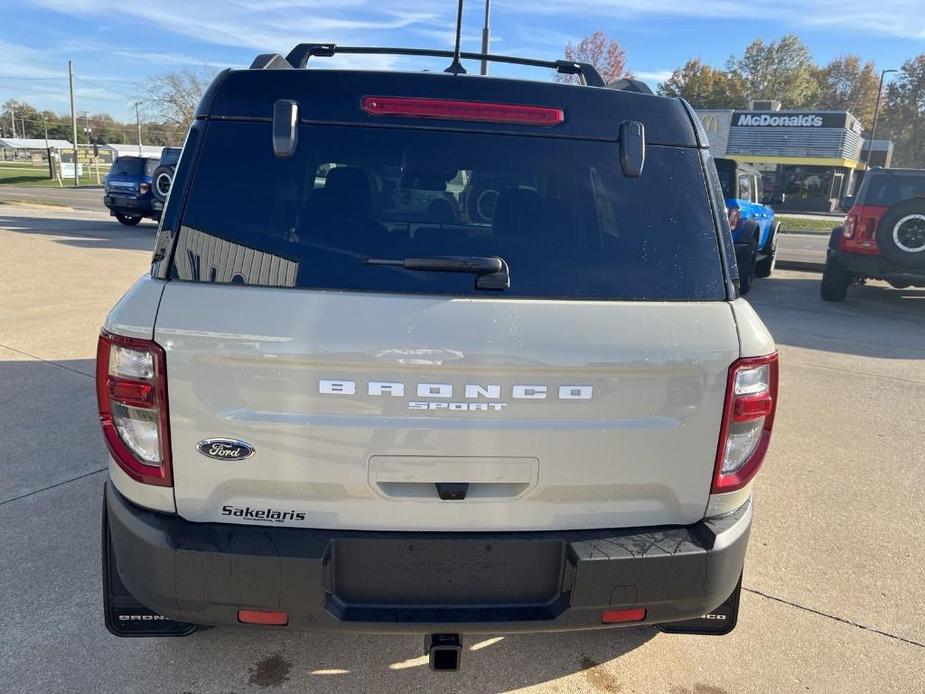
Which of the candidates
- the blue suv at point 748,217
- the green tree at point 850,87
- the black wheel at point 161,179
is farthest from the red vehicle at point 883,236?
the green tree at point 850,87

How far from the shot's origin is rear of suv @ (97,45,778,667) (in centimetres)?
189

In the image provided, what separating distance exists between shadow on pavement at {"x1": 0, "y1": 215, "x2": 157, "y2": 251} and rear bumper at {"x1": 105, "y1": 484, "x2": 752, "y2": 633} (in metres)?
13.6

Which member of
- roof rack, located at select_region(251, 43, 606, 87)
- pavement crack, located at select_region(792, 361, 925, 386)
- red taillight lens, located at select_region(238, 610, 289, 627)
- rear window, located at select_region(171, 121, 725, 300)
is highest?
roof rack, located at select_region(251, 43, 606, 87)

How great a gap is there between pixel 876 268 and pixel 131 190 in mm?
16983

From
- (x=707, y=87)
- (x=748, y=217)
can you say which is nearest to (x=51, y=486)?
(x=748, y=217)

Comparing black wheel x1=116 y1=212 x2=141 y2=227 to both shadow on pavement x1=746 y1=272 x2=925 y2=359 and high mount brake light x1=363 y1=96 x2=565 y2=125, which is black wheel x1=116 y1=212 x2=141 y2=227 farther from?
high mount brake light x1=363 y1=96 x2=565 y2=125

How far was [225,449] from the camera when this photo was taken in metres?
1.91

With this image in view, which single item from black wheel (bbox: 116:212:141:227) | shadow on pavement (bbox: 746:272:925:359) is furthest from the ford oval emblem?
black wheel (bbox: 116:212:141:227)

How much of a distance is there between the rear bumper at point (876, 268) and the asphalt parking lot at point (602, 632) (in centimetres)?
454

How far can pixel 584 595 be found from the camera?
6.55ft

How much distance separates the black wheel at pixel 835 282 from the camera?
10.9 metres

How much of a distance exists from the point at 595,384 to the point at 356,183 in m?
0.94

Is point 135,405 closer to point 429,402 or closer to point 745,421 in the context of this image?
point 429,402

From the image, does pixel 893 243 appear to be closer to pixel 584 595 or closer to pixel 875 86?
pixel 584 595
